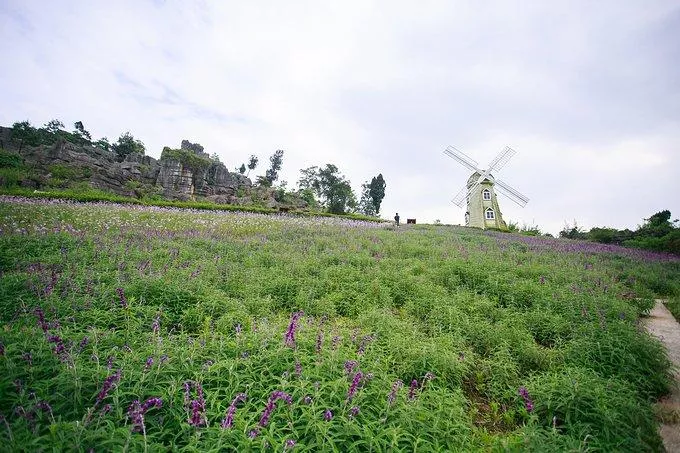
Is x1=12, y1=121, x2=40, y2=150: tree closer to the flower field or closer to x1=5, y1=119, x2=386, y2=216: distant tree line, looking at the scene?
x1=5, y1=119, x2=386, y2=216: distant tree line

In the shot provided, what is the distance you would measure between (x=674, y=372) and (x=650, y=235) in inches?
1209

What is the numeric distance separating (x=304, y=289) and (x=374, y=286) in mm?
1731

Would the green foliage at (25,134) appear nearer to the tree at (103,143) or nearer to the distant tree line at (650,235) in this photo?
the tree at (103,143)

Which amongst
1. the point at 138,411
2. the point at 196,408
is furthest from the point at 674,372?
the point at 138,411

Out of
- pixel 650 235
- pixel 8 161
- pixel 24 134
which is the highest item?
pixel 24 134

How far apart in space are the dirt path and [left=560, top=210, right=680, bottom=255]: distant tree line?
17952mm

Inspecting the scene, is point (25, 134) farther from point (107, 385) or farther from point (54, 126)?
point (107, 385)

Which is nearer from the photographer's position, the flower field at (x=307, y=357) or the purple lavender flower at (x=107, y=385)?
the purple lavender flower at (x=107, y=385)

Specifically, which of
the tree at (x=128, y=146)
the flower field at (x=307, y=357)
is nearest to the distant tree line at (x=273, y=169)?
the tree at (x=128, y=146)

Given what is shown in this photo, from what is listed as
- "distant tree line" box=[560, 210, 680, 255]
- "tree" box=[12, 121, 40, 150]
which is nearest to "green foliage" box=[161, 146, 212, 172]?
"tree" box=[12, 121, 40, 150]

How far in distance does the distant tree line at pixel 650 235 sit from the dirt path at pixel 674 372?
17952 millimetres

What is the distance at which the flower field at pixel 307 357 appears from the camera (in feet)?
9.23

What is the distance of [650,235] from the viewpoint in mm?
26859

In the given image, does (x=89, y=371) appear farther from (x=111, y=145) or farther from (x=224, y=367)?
(x=111, y=145)
